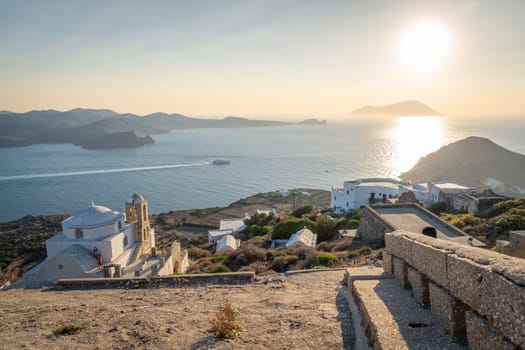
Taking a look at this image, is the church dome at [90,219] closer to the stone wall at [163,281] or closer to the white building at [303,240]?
the stone wall at [163,281]

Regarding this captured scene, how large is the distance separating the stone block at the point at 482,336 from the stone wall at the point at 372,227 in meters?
10.9

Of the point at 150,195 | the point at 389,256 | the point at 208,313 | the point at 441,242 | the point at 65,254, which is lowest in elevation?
the point at 150,195

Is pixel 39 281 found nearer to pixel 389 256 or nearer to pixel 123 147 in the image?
pixel 389 256

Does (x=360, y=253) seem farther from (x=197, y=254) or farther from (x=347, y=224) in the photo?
(x=197, y=254)

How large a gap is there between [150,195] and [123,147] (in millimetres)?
81970

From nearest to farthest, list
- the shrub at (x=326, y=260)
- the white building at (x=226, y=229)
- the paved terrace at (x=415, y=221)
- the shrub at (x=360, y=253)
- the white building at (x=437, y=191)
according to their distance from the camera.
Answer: the shrub at (x=326, y=260) → the shrub at (x=360, y=253) → the paved terrace at (x=415, y=221) → the white building at (x=437, y=191) → the white building at (x=226, y=229)

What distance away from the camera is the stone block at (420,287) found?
5.14 m

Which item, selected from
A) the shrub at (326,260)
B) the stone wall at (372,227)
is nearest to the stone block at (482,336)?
the shrub at (326,260)

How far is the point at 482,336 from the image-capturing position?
356cm

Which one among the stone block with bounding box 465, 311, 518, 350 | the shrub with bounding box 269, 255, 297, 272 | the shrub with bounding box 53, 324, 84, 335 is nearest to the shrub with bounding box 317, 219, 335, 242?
the shrub with bounding box 269, 255, 297, 272

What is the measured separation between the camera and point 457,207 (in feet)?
83.3

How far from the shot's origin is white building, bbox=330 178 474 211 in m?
31.5

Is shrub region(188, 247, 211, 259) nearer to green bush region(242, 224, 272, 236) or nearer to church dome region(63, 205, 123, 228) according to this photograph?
green bush region(242, 224, 272, 236)

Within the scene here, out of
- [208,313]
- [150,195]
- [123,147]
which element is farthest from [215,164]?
[208,313]
